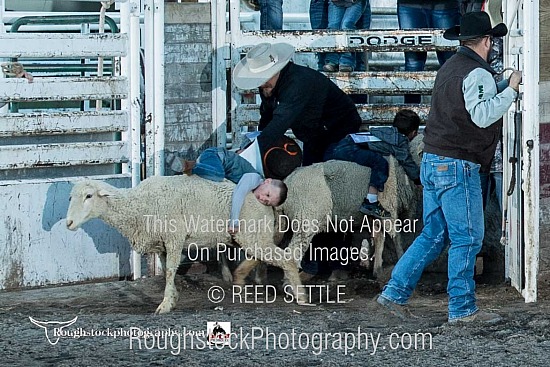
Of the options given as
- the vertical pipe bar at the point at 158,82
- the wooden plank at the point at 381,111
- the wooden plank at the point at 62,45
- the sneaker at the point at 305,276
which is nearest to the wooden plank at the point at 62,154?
the vertical pipe bar at the point at 158,82

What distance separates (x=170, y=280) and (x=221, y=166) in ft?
2.96

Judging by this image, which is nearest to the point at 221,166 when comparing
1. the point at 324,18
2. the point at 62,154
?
the point at 62,154

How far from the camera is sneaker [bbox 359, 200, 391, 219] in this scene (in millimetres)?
8305

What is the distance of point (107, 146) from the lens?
8.06m

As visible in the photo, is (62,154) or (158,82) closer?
(62,154)

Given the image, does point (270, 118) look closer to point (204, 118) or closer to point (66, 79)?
point (204, 118)

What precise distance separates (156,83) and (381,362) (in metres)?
3.21

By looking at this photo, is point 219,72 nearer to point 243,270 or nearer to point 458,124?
point 243,270

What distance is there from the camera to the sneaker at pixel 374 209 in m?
8.30

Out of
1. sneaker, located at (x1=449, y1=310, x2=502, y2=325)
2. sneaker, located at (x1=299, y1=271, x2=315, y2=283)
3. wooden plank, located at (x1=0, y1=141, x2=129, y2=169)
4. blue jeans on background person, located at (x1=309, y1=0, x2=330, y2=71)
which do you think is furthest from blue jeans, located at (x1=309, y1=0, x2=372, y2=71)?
sneaker, located at (x1=449, y1=310, x2=502, y2=325)

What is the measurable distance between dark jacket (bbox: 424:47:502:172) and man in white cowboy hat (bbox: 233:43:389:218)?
1.52 m

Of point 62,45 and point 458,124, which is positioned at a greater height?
point 62,45

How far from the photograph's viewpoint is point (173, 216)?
7344 mm

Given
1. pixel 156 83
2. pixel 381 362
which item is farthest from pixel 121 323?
pixel 156 83
